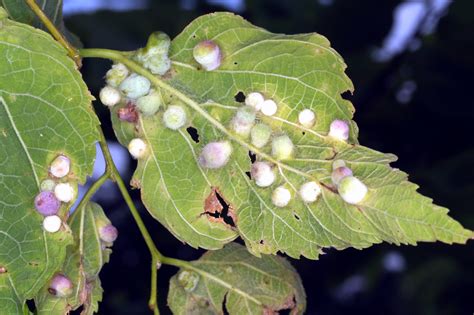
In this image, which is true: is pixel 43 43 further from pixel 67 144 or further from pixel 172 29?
pixel 172 29

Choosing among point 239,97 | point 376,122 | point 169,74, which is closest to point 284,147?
point 239,97

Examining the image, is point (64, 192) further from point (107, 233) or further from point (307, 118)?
point (307, 118)

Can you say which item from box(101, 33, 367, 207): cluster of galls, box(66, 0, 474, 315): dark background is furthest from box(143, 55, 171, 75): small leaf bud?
box(66, 0, 474, 315): dark background

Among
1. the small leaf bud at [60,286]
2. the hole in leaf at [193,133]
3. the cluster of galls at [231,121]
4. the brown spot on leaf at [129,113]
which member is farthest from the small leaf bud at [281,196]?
the small leaf bud at [60,286]

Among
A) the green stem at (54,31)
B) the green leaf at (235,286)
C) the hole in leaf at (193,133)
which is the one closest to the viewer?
the green stem at (54,31)

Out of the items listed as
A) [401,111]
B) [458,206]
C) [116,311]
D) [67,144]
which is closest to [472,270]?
[458,206]

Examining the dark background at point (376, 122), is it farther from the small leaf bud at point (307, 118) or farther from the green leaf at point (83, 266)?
the small leaf bud at point (307, 118)

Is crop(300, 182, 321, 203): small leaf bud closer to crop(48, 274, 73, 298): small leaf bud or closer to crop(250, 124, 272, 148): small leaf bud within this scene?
crop(250, 124, 272, 148): small leaf bud
